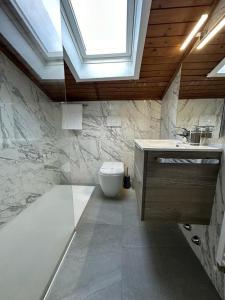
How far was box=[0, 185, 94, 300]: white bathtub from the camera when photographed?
0.84 meters

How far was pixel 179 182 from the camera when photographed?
1052 millimetres

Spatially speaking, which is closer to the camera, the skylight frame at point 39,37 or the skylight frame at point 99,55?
the skylight frame at point 39,37

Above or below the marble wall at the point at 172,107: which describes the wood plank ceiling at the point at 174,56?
above

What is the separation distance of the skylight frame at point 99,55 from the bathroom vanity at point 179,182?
115 centimetres

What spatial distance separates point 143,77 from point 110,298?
6.93 feet

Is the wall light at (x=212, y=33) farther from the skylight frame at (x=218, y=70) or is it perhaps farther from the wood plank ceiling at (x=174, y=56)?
the skylight frame at (x=218, y=70)

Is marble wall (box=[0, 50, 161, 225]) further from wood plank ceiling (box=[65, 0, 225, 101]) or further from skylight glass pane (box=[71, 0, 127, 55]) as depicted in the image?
skylight glass pane (box=[71, 0, 127, 55])

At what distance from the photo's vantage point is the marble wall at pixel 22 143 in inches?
42.7

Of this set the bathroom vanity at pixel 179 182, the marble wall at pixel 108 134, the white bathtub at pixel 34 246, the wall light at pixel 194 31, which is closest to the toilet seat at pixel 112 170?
the marble wall at pixel 108 134

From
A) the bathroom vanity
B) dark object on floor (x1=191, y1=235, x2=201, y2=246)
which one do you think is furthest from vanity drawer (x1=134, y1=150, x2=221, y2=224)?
dark object on floor (x1=191, y1=235, x2=201, y2=246)

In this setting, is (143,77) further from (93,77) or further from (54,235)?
(54,235)

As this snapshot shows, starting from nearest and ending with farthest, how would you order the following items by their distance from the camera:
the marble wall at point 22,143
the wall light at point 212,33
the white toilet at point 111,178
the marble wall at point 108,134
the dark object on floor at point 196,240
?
1. the wall light at point 212,33
2. the marble wall at point 22,143
3. the dark object on floor at point 196,240
4. the white toilet at point 111,178
5. the marble wall at point 108,134

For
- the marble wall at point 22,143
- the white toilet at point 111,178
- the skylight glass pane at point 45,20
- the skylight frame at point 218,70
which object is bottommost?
the white toilet at point 111,178

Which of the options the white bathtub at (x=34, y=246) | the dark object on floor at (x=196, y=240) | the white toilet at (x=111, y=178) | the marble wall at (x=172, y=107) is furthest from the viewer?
the white toilet at (x=111, y=178)
